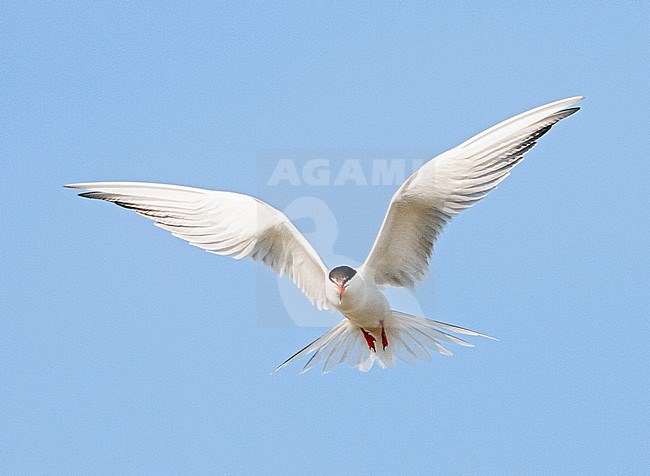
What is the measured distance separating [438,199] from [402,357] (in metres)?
1.64

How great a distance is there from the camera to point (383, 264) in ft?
34.0

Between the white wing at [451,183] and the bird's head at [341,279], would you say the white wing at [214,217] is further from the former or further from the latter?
the white wing at [451,183]

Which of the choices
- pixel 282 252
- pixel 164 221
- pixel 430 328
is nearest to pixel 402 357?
pixel 430 328

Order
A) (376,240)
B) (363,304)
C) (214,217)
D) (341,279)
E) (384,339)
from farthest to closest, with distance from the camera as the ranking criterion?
(384,339) → (214,217) → (376,240) → (363,304) → (341,279)

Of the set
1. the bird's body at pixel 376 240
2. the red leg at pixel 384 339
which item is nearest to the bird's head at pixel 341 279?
the bird's body at pixel 376 240

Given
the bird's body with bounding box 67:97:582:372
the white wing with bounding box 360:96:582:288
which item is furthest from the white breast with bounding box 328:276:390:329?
the white wing with bounding box 360:96:582:288

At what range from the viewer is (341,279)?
9.77 m

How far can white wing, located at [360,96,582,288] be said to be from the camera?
30.4 feet

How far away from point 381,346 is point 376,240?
1081 mm

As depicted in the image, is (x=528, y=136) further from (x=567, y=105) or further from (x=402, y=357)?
(x=402, y=357)

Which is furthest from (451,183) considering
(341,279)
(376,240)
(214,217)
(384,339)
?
(214,217)

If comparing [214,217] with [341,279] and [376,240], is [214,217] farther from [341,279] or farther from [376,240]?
[376,240]

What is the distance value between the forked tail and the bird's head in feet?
2.40

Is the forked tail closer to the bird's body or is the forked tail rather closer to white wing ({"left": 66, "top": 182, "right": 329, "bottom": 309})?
the bird's body
